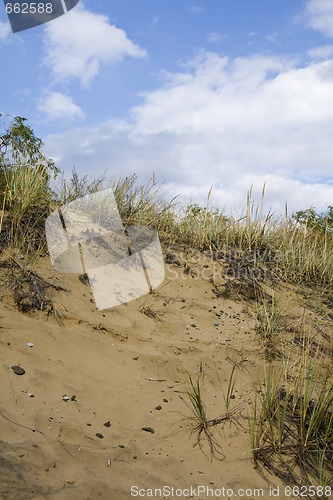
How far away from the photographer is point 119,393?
3441 millimetres

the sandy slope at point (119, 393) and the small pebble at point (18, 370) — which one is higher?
the small pebble at point (18, 370)

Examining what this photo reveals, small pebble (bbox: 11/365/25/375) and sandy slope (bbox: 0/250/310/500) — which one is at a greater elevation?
small pebble (bbox: 11/365/25/375)

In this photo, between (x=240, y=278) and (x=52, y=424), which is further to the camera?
(x=240, y=278)

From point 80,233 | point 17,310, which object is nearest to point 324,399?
point 17,310

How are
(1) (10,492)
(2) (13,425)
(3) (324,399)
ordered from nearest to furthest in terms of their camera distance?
1. (1) (10,492)
2. (2) (13,425)
3. (3) (324,399)

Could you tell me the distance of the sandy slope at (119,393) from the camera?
2.48 metres

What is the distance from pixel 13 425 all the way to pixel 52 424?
26 cm

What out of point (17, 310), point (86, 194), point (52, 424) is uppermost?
point (86, 194)

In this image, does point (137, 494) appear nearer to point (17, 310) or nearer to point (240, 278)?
point (17, 310)

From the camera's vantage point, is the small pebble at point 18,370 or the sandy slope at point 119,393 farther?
the small pebble at point 18,370

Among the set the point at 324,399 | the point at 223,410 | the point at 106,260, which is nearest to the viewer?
the point at 324,399

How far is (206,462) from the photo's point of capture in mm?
2871

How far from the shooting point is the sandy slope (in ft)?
8.13

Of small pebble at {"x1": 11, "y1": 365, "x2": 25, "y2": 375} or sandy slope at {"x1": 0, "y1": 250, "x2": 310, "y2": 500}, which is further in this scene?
small pebble at {"x1": 11, "y1": 365, "x2": 25, "y2": 375}
